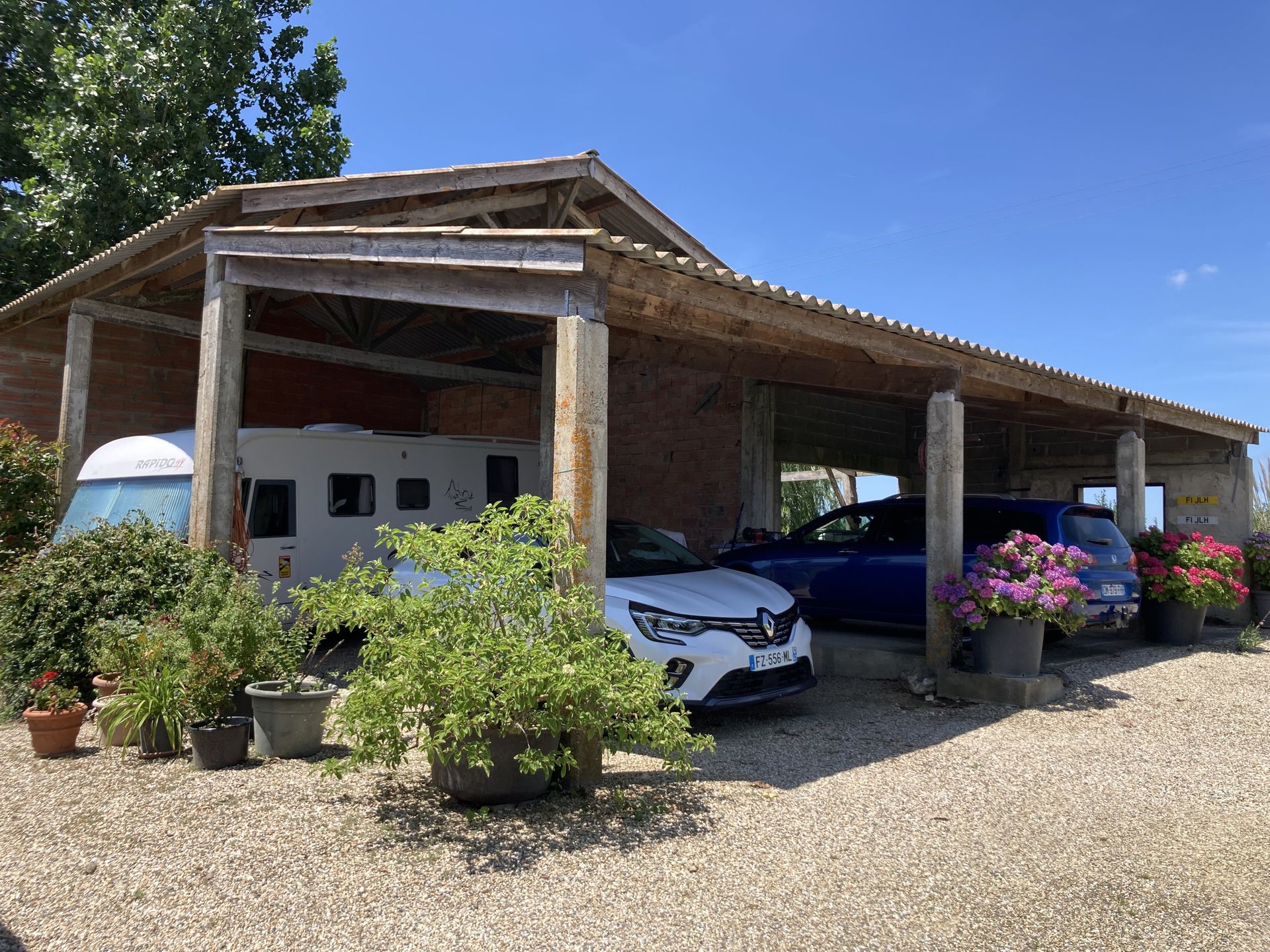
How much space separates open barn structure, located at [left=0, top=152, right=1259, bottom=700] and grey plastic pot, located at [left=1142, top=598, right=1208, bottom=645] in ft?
4.16

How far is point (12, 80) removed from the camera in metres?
14.9

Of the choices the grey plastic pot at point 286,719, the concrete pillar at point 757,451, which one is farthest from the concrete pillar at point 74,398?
the concrete pillar at point 757,451

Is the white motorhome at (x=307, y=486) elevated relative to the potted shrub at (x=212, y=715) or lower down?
elevated

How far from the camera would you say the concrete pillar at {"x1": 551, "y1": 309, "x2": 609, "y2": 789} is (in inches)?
192

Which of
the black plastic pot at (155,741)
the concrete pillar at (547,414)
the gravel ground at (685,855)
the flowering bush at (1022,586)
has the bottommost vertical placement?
the gravel ground at (685,855)

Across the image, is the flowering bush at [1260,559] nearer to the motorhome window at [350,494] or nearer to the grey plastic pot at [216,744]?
the motorhome window at [350,494]

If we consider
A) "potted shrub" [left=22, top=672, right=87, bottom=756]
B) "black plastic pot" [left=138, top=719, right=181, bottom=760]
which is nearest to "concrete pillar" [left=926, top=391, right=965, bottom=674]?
"black plastic pot" [left=138, top=719, right=181, bottom=760]

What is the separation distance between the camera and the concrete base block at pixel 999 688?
23.1ft

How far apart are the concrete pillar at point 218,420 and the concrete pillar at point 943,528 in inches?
234

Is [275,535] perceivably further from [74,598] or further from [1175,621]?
[1175,621]

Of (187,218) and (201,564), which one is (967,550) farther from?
(187,218)

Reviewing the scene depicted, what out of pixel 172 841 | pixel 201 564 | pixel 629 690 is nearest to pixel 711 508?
pixel 201 564

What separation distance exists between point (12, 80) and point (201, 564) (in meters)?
13.2

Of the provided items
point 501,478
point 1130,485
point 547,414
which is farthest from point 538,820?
point 1130,485
